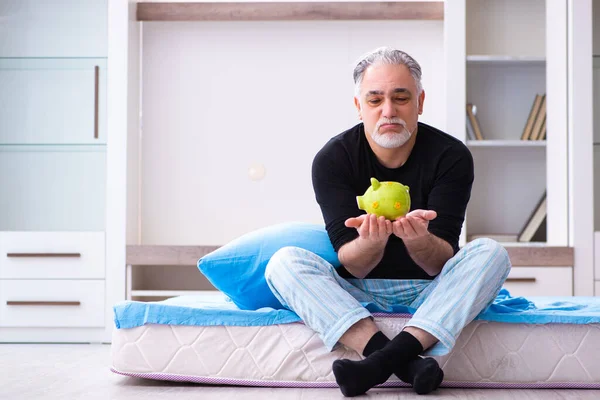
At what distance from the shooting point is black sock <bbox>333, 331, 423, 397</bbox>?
1776 millimetres

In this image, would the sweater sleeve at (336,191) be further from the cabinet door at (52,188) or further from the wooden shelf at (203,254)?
the cabinet door at (52,188)

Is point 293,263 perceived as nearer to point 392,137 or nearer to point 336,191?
point 336,191

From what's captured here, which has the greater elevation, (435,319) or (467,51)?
(467,51)

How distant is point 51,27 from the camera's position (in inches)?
146

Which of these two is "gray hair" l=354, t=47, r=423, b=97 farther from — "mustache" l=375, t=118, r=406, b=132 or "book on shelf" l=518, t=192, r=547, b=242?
"book on shelf" l=518, t=192, r=547, b=242

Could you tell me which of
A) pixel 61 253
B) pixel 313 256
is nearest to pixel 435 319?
pixel 313 256

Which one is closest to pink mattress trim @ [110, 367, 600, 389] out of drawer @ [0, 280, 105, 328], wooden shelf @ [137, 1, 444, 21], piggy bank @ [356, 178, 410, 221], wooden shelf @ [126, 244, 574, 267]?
piggy bank @ [356, 178, 410, 221]

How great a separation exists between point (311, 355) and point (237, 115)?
2.12 metres

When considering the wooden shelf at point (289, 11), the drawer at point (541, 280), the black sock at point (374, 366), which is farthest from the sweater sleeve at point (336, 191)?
the wooden shelf at point (289, 11)

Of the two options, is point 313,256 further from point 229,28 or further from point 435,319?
point 229,28

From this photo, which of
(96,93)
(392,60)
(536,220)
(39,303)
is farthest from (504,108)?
(39,303)

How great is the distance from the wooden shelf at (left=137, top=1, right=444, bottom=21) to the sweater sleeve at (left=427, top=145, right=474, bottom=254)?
178 cm

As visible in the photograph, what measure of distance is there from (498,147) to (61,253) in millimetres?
2188

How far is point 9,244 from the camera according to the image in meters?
3.49
